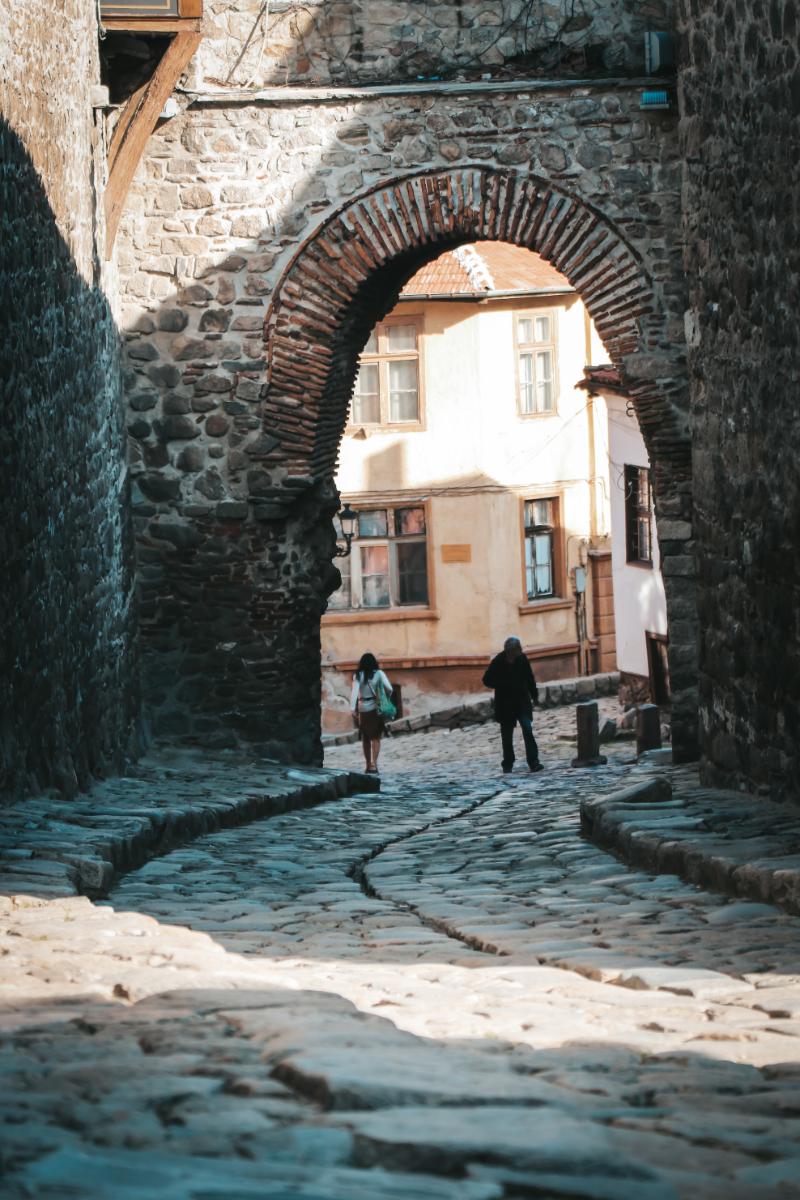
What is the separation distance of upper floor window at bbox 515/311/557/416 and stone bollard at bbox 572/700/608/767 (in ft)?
38.7

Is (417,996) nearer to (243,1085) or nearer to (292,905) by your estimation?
(243,1085)

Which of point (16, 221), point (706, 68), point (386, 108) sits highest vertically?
point (386, 108)

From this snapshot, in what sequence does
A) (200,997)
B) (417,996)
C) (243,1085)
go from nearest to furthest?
(243,1085)
(200,997)
(417,996)

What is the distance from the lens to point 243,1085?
300cm

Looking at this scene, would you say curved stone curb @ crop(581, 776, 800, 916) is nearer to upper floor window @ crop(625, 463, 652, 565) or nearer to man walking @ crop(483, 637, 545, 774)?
man walking @ crop(483, 637, 545, 774)

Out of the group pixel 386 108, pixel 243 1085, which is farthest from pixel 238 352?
pixel 243 1085

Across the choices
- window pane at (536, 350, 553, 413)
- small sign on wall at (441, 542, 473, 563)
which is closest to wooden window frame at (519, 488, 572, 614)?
small sign on wall at (441, 542, 473, 563)

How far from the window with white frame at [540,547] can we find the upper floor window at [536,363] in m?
1.45

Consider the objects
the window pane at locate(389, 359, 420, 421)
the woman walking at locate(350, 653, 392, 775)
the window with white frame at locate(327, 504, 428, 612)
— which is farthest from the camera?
the window pane at locate(389, 359, 420, 421)

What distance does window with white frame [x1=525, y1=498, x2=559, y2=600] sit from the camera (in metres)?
26.8

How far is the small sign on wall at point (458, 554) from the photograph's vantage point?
86.2 ft

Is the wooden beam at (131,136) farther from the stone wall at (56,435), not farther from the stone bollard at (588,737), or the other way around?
the stone bollard at (588,737)

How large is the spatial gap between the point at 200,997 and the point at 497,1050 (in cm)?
75

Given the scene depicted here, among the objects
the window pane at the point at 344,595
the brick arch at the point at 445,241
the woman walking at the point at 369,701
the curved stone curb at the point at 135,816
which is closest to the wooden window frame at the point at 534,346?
the window pane at the point at 344,595
